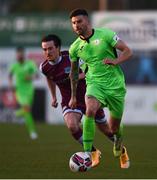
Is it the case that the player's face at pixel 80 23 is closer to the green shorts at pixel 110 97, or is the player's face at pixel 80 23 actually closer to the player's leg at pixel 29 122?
the green shorts at pixel 110 97

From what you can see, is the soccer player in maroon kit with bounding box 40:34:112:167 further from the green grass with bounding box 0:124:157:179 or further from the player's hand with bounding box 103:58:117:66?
the player's hand with bounding box 103:58:117:66

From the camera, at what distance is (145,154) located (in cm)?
1697

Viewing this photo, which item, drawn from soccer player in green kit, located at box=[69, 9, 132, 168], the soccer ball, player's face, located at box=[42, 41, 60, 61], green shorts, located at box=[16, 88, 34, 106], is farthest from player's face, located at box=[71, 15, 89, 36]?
green shorts, located at box=[16, 88, 34, 106]

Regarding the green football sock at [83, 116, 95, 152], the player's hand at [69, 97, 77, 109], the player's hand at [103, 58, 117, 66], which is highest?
the player's hand at [103, 58, 117, 66]

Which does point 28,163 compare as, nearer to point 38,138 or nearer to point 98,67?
point 98,67

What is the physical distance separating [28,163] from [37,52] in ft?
60.2

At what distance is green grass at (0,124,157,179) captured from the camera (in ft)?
42.5

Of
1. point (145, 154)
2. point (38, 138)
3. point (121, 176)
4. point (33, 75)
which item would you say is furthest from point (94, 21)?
point (121, 176)

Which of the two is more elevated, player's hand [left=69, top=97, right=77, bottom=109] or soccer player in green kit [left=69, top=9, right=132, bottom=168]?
soccer player in green kit [left=69, top=9, right=132, bottom=168]

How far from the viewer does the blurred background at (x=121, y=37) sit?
32469mm

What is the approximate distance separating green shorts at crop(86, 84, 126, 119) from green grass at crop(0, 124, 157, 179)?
863mm

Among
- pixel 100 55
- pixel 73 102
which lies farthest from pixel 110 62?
pixel 73 102

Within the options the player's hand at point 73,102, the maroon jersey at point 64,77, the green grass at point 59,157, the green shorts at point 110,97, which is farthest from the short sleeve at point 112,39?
the green grass at point 59,157

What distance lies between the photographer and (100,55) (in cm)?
1375
